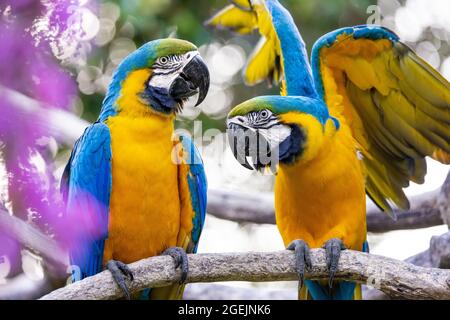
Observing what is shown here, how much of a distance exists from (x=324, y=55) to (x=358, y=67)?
0.41 feet

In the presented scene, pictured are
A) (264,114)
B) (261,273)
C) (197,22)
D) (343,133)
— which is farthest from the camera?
(197,22)

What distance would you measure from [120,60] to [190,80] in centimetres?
141

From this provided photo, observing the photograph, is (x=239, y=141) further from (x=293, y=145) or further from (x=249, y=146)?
(x=293, y=145)

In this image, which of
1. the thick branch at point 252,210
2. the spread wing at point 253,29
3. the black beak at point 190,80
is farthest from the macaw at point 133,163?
the thick branch at point 252,210

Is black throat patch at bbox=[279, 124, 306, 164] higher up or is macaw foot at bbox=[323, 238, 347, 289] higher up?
black throat patch at bbox=[279, 124, 306, 164]

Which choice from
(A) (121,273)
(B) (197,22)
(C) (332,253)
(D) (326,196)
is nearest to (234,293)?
(D) (326,196)

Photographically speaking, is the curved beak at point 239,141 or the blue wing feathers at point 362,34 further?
the blue wing feathers at point 362,34

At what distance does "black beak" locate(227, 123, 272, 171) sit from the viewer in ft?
5.90

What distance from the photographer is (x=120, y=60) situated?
316cm

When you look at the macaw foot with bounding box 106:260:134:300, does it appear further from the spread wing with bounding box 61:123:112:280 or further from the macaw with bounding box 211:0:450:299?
the macaw with bounding box 211:0:450:299

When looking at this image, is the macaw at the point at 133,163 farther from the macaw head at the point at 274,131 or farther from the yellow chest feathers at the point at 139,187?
the macaw head at the point at 274,131

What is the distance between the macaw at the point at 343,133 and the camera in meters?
1.86

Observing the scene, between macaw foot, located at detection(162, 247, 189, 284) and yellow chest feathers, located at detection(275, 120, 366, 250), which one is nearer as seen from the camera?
macaw foot, located at detection(162, 247, 189, 284)

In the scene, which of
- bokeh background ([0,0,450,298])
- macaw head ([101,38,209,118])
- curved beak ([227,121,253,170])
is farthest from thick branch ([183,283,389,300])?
macaw head ([101,38,209,118])
